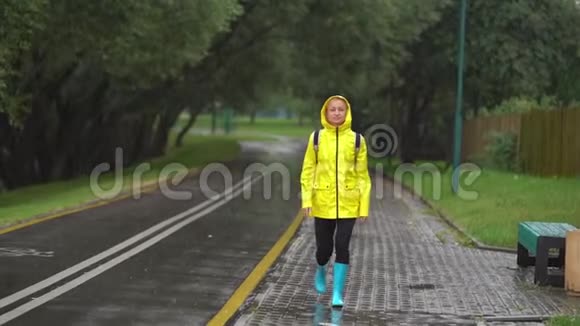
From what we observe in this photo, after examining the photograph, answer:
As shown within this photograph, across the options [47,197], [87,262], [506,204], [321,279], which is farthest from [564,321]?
[47,197]

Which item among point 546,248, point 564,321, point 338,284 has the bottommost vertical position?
point 564,321

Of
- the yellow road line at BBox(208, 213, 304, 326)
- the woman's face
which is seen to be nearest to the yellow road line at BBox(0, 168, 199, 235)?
the yellow road line at BBox(208, 213, 304, 326)

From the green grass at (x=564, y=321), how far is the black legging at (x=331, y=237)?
6.21 feet

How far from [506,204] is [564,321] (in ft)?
36.4

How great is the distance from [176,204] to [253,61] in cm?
2200

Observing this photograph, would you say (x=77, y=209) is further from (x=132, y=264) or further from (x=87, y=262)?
(x=132, y=264)

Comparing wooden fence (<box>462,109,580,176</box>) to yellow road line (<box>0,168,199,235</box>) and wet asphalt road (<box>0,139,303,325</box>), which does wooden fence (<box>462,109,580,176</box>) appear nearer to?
wet asphalt road (<box>0,139,303,325</box>)

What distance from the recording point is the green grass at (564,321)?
7.78 m

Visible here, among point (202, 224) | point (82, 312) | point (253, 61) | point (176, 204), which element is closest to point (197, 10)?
point (176, 204)

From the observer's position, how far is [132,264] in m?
11.3

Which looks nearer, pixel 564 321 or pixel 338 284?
pixel 564 321

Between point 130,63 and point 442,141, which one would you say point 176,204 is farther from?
point 442,141

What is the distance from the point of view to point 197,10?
23.2 m

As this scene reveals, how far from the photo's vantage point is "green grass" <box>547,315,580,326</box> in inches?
306
